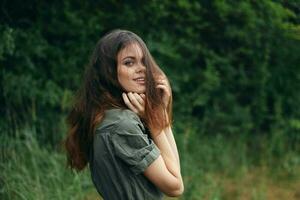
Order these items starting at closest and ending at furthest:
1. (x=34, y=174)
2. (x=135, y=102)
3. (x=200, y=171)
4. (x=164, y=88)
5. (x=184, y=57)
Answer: (x=135, y=102) < (x=164, y=88) < (x=34, y=174) < (x=200, y=171) < (x=184, y=57)

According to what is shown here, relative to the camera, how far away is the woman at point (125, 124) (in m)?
2.75

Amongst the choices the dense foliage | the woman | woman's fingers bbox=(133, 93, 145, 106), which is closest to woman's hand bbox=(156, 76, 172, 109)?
the woman

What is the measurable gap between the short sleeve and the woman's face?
0.67 feet

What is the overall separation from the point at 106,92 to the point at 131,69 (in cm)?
15

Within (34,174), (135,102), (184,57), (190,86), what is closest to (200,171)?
(190,86)

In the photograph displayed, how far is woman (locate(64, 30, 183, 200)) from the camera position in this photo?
2.75 meters

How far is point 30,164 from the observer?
5.88 metres

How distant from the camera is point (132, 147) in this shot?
9.04 feet

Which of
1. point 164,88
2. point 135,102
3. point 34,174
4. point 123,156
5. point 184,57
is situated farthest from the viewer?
point 184,57

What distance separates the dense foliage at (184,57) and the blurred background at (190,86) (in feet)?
0.04

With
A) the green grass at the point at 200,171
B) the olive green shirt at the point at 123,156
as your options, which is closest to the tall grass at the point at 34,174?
the green grass at the point at 200,171

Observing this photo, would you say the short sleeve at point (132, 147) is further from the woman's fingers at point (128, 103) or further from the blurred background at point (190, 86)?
the blurred background at point (190, 86)

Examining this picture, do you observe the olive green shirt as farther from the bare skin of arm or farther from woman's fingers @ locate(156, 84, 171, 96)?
woman's fingers @ locate(156, 84, 171, 96)

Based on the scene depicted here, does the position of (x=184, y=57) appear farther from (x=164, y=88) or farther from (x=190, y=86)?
(x=164, y=88)
